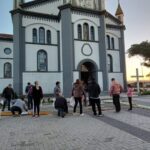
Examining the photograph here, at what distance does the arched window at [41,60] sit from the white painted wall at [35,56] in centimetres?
42

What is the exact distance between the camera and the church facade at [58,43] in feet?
87.9

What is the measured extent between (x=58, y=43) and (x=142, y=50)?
56.9 feet

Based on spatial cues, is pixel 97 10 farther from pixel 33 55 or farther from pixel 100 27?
pixel 33 55

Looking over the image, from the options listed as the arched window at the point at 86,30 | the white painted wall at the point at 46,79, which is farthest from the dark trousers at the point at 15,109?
the arched window at the point at 86,30

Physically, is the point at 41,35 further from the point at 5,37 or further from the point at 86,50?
the point at 5,37

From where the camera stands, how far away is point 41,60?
93.3 feet

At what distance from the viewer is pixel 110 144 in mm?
6523

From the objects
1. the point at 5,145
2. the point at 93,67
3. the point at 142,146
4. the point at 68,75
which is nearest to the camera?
the point at 142,146

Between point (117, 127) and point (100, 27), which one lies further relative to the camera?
point (100, 27)

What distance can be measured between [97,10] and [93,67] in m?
6.82

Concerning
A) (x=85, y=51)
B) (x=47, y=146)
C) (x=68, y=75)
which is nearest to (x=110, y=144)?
(x=47, y=146)

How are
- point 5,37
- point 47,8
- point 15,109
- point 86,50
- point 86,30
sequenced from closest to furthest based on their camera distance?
1. point 15,109
2. point 86,50
3. point 86,30
4. point 47,8
5. point 5,37

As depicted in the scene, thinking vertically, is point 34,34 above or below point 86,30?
below

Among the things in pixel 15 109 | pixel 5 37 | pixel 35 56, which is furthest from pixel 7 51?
pixel 15 109
